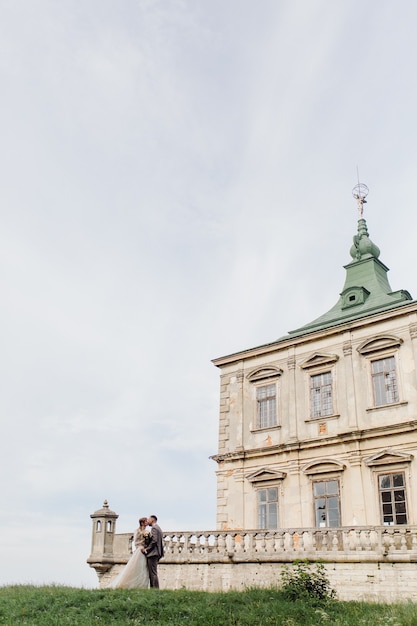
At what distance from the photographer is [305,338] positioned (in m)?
24.9

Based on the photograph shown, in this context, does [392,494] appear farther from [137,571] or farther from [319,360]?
[137,571]

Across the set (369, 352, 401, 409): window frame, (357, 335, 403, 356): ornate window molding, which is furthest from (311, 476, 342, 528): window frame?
(357, 335, 403, 356): ornate window molding

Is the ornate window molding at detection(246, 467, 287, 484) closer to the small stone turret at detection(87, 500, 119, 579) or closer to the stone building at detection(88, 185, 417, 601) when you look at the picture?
the stone building at detection(88, 185, 417, 601)

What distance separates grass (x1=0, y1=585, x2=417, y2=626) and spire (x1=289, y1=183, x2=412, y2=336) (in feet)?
41.3

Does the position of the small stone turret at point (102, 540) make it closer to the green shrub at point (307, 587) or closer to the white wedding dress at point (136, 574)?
the white wedding dress at point (136, 574)

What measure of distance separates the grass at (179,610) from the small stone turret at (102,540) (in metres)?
7.23

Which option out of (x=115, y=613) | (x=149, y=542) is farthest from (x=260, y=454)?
(x=115, y=613)

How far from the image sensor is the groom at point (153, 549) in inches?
605

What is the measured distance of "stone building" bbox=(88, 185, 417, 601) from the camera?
56.6ft

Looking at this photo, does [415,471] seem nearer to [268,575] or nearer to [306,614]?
[268,575]

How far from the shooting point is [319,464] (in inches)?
885

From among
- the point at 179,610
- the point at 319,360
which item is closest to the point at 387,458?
the point at 319,360

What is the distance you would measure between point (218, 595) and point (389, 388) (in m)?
10.6

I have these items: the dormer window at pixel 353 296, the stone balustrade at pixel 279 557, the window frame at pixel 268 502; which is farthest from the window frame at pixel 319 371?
the stone balustrade at pixel 279 557
